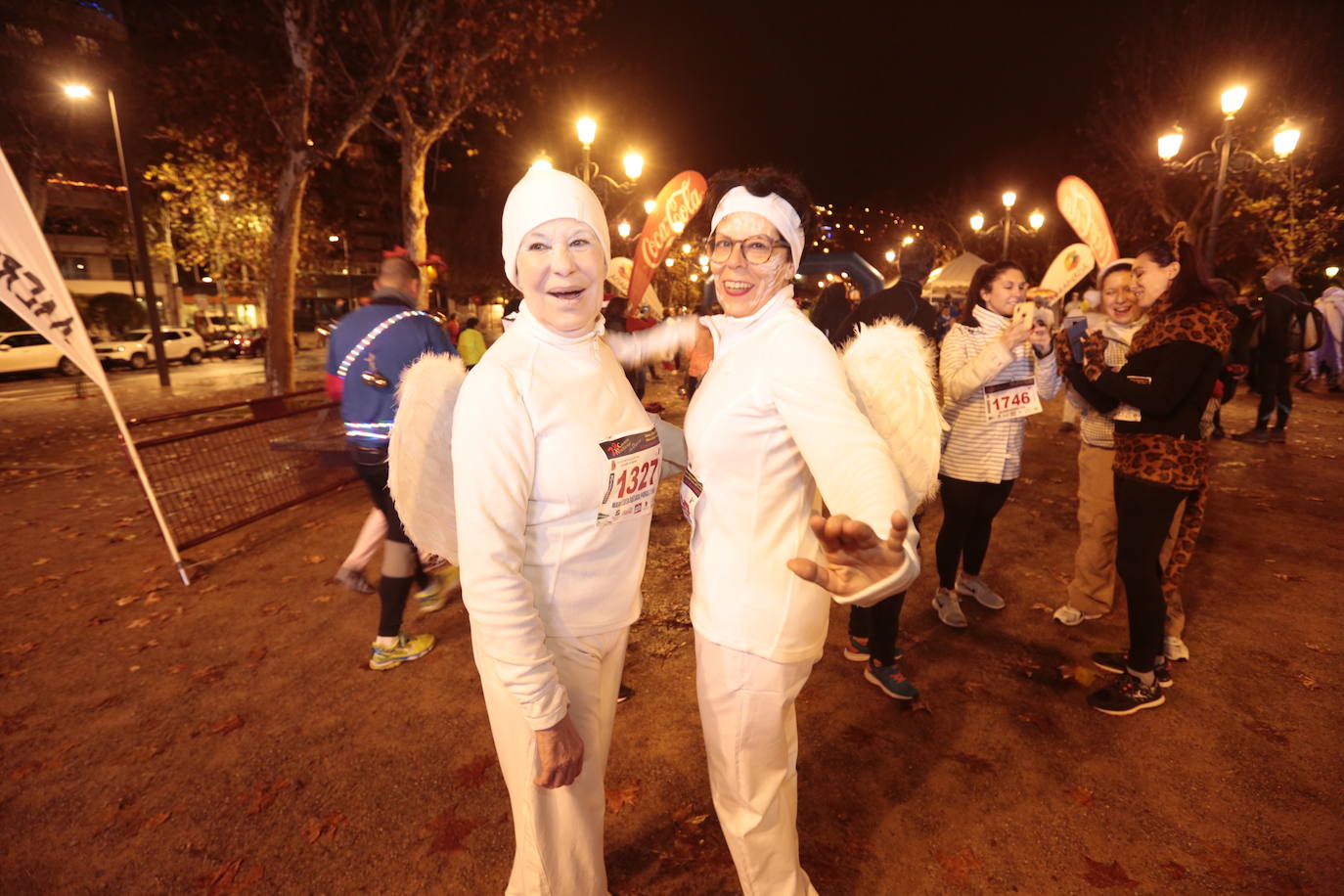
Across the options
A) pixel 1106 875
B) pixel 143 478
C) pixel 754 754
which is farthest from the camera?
pixel 143 478

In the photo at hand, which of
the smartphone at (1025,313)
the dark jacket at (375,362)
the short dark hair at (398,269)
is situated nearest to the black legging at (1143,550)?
the smartphone at (1025,313)

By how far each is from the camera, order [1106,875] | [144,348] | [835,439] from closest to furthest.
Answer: [835,439], [1106,875], [144,348]

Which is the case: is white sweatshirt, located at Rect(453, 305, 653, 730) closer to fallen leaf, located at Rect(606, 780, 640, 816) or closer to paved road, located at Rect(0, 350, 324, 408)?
fallen leaf, located at Rect(606, 780, 640, 816)

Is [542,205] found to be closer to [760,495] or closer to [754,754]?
[760,495]

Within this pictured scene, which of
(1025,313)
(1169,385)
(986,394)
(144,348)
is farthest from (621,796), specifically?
(144,348)

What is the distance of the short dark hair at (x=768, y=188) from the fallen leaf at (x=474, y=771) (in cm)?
289

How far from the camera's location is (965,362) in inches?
159

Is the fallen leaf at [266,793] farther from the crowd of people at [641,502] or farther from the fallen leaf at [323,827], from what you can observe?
the crowd of people at [641,502]

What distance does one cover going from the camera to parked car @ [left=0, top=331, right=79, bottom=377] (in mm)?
19922

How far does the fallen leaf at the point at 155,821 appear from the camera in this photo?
2988mm

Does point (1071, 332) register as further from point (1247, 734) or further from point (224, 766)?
point (224, 766)

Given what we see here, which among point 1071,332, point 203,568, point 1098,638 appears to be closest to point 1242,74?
point 1071,332

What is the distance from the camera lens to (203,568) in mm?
5730

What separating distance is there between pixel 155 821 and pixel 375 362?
8.79ft
